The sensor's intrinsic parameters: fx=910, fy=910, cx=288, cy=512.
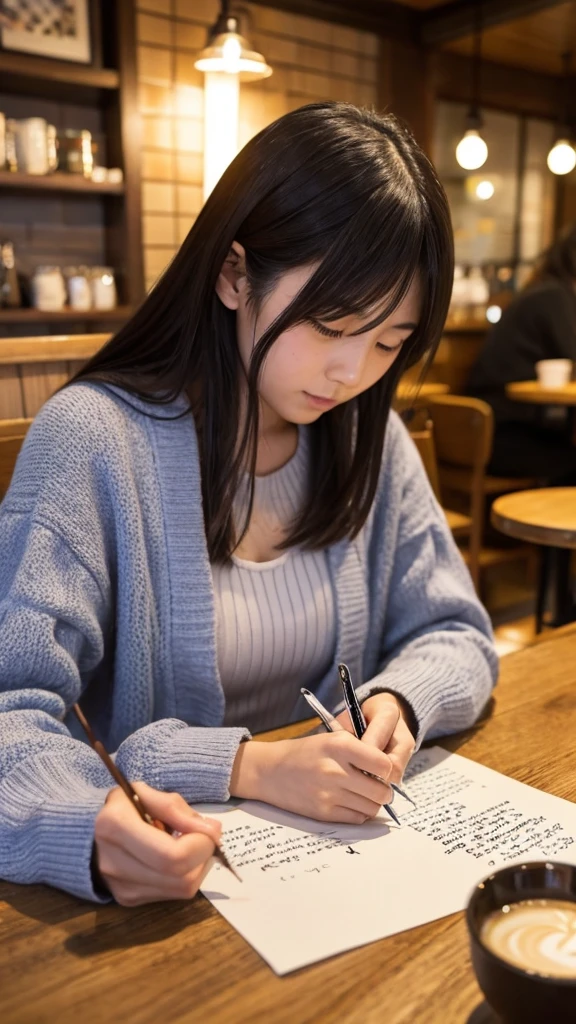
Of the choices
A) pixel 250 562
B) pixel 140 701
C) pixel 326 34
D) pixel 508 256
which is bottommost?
pixel 140 701

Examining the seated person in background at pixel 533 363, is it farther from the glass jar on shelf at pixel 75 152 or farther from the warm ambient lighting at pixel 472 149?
the glass jar on shelf at pixel 75 152

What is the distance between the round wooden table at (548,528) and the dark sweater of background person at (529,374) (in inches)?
42.5

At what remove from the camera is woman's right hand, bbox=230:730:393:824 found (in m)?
0.79

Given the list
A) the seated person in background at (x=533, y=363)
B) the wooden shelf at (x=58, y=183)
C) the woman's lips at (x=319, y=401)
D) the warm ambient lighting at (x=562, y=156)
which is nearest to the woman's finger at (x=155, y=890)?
the woman's lips at (x=319, y=401)

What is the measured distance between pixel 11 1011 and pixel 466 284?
17.7 feet

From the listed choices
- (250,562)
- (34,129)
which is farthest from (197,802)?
(34,129)

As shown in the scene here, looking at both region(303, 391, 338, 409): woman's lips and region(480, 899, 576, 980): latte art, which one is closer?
region(480, 899, 576, 980): latte art

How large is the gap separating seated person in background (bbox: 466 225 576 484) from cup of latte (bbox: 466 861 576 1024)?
12.2 feet

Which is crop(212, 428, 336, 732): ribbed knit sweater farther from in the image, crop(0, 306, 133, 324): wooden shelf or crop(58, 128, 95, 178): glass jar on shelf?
crop(58, 128, 95, 178): glass jar on shelf

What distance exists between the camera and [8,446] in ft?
3.94

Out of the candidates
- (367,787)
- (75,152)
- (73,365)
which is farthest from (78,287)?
(367,787)

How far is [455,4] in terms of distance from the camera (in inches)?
191

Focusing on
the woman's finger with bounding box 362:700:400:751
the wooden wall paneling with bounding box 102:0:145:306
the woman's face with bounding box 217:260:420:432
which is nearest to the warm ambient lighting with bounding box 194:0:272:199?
the wooden wall paneling with bounding box 102:0:145:306

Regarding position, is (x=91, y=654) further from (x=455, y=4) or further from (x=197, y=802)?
(x=455, y=4)
